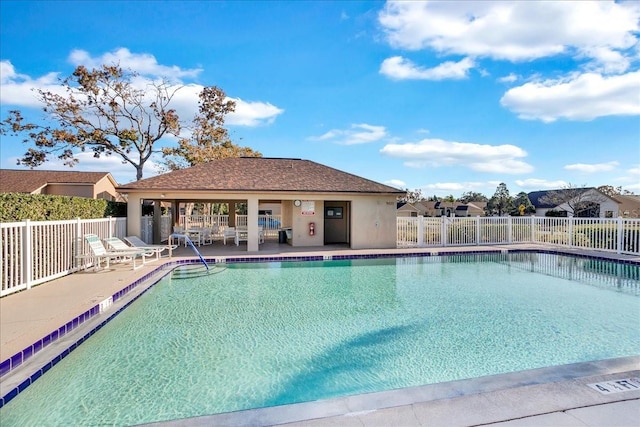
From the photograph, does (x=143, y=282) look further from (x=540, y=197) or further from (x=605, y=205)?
(x=540, y=197)

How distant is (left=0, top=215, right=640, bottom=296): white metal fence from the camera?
733 cm

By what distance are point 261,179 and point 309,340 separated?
10.8 meters


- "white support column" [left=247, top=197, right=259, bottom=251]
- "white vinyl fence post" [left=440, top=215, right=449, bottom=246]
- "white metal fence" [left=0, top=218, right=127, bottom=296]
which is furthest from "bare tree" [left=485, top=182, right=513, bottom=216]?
"white metal fence" [left=0, top=218, right=127, bottom=296]

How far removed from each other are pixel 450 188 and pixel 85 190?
2685 inches

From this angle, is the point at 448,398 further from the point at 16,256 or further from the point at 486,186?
the point at 486,186

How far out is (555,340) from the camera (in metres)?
5.52

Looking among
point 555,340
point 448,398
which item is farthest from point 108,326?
point 555,340

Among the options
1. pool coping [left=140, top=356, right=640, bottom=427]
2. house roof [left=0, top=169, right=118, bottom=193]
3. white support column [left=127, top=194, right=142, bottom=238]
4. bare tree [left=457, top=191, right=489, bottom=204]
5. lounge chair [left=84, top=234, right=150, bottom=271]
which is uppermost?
bare tree [left=457, top=191, right=489, bottom=204]

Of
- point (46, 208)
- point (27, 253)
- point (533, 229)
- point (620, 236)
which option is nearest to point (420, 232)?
point (533, 229)

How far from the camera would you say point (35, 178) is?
26.1m

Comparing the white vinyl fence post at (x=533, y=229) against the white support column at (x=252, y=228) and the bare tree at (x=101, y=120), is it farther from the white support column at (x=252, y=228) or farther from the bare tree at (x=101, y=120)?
the bare tree at (x=101, y=120)

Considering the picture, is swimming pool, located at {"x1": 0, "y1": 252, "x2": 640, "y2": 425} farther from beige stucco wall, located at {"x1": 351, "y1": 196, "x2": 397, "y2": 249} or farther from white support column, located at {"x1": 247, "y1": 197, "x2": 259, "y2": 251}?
beige stucco wall, located at {"x1": 351, "y1": 196, "x2": 397, "y2": 249}

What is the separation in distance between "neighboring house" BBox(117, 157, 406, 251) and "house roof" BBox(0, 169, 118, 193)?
14727 mm

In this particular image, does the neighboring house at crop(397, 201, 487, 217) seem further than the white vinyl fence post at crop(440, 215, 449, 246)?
Yes
